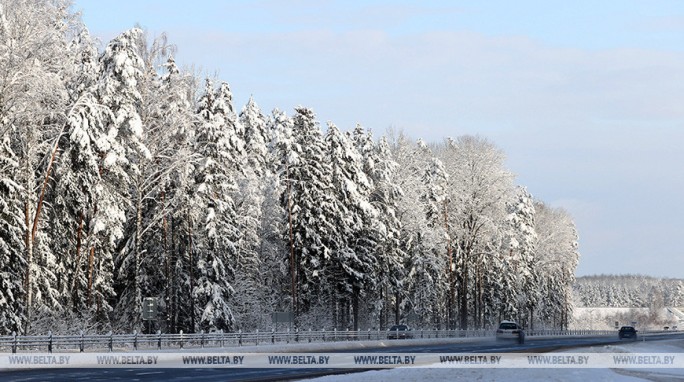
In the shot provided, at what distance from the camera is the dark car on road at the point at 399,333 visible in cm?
6994

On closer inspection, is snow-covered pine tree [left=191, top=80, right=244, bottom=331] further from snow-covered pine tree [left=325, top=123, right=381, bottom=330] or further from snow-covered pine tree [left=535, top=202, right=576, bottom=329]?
snow-covered pine tree [left=535, top=202, right=576, bottom=329]

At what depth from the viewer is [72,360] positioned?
3456 centimetres

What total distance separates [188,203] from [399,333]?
2522cm

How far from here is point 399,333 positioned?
231 ft

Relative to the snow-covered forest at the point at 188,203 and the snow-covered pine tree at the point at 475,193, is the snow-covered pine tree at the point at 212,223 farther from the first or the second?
the snow-covered pine tree at the point at 475,193

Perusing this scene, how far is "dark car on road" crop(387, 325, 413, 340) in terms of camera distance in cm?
6994

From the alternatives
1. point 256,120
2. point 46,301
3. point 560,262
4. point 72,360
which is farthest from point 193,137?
point 560,262

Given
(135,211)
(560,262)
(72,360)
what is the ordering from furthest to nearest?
(560,262)
(135,211)
(72,360)

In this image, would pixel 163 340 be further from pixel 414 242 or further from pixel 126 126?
pixel 414 242

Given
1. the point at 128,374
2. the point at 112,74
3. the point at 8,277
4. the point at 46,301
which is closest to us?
the point at 128,374

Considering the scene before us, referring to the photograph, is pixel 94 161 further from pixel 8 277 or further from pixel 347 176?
pixel 347 176

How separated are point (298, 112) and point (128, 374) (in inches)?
1647

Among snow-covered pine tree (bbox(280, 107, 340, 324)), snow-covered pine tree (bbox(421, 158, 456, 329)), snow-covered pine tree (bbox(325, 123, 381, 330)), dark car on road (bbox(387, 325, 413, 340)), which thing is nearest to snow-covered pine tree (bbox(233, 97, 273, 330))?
snow-covered pine tree (bbox(280, 107, 340, 324))

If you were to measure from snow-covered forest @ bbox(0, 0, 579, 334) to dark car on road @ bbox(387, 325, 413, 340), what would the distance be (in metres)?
4.07
